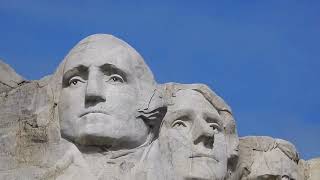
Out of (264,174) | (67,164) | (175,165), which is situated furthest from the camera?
(264,174)

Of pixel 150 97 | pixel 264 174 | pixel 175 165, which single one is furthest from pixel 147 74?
pixel 264 174

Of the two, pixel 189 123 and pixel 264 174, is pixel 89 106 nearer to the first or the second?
pixel 189 123

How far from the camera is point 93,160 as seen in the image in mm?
8625

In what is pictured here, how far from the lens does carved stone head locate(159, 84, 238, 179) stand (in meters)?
9.70

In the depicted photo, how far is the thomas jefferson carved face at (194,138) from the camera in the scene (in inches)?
381

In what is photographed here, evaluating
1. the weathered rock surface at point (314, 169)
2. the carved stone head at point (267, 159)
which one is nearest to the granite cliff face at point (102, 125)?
the carved stone head at point (267, 159)

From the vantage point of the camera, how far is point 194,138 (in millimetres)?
9844

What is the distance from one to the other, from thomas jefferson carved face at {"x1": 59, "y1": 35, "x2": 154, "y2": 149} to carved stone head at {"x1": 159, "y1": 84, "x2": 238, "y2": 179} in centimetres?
85

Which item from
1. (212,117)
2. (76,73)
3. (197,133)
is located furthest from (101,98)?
(212,117)

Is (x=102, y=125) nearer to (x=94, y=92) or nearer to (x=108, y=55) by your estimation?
(x=94, y=92)

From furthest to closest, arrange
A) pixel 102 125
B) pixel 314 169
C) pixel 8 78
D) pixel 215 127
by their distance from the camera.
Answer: pixel 314 169 < pixel 215 127 < pixel 8 78 < pixel 102 125

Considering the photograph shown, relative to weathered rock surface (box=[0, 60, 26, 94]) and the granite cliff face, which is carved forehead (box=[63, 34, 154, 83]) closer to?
the granite cliff face

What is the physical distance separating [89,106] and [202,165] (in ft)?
4.92

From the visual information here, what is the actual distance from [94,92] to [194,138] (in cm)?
151
